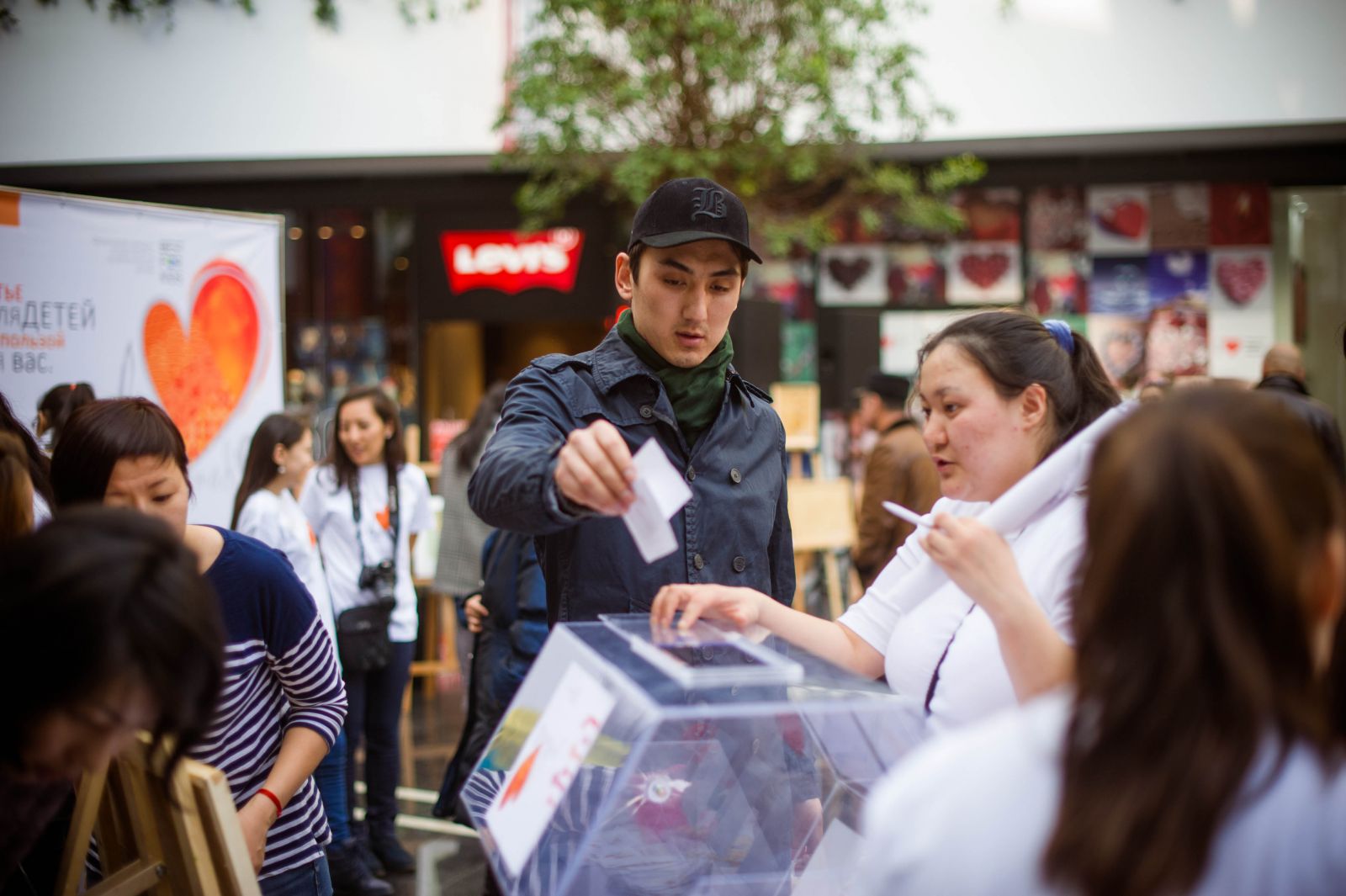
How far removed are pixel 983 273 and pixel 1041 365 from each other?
9.35 meters

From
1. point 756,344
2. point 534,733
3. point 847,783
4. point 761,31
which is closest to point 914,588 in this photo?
point 847,783

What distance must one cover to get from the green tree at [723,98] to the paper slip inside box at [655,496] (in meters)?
7.34

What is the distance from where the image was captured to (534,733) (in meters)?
1.53

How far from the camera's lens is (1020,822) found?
95 cm

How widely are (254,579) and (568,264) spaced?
30.3 feet

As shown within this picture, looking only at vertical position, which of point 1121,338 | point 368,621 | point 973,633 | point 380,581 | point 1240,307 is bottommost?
point 368,621

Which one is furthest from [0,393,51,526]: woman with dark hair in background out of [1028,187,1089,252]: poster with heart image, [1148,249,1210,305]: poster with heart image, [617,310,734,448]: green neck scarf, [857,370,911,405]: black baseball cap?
[1148,249,1210,305]: poster with heart image

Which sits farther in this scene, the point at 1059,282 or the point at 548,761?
the point at 1059,282

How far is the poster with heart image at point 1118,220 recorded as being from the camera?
34.9 feet

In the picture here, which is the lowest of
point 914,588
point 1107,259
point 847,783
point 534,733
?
point 847,783

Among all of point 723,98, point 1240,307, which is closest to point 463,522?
point 723,98

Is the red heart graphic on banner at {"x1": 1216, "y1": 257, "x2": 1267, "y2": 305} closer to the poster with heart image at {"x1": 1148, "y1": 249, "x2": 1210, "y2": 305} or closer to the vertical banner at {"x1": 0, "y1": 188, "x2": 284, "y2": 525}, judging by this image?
the poster with heart image at {"x1": 1148, "y1": 249, "x2": 1210, "y2": 305}

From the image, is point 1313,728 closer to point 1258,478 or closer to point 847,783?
point 1258,478

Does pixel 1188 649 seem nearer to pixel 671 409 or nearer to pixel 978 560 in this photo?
pixel 978 560
